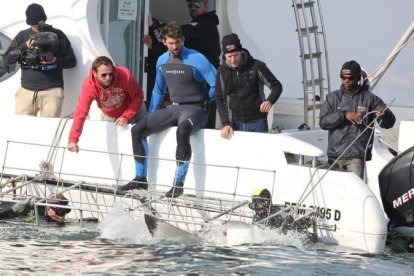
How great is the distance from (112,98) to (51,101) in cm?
88

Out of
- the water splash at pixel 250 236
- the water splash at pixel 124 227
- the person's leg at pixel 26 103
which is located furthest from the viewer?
the person's leg at pixel 26 103

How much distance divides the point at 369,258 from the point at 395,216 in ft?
2.11

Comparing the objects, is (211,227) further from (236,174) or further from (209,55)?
(209,55)

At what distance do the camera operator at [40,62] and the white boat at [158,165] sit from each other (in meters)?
0.20

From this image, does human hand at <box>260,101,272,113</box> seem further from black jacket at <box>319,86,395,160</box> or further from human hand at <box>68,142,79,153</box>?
human hand at <box>68,142,79,153</box>

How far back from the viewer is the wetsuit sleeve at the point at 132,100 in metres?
12.1

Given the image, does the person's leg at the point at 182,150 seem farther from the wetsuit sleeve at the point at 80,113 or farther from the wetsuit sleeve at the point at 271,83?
the wetsuit sleeve at the point at 80,113

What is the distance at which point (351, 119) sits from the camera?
11.3m

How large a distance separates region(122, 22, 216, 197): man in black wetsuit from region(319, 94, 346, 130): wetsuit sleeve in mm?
1052

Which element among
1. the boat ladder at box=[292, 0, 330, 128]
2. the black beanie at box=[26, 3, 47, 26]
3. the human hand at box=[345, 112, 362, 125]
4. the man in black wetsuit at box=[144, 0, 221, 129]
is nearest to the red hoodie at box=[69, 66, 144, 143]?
the black beanie at box=[26, 3, 47, 26]

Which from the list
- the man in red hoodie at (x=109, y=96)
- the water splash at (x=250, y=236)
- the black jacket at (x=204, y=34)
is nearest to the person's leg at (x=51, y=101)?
the man in red hoodie at (x=109, y=96)

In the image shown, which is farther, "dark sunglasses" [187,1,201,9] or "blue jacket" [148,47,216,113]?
"dark sunglasses" [187,1,201,9]

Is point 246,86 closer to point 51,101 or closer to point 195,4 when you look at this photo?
point 51,101

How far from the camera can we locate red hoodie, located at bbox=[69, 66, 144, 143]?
11914 millimetres
